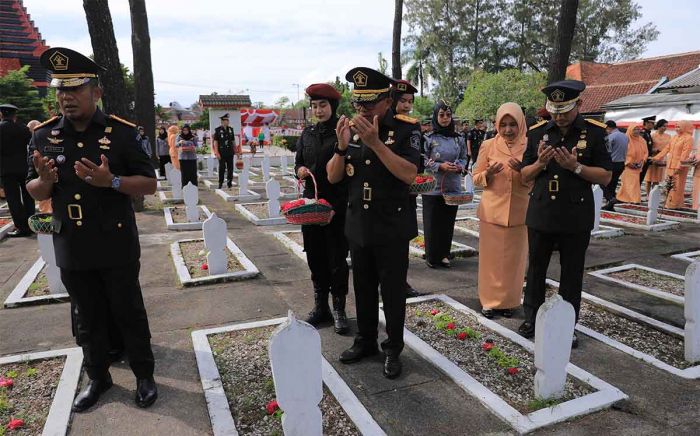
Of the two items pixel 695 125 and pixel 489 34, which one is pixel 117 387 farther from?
pixel 489 34

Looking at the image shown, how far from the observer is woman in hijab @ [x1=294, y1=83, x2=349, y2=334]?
397cm

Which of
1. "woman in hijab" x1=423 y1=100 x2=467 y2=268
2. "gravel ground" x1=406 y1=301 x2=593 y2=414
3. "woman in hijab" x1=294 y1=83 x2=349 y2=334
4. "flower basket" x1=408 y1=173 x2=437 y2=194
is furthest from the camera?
"woman in hijab" x1=423 y1=100 x2=467 y2=268

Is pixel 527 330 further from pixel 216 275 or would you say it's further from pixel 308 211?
pixel 216 275

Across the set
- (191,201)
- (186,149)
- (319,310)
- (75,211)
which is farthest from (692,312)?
(186,149)

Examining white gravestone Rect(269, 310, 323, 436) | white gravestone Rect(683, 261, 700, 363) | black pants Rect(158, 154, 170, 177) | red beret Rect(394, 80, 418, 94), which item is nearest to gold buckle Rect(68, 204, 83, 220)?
white gravestone Rect(269, 310, 323, 436)

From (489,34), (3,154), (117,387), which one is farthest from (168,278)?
(489,34)

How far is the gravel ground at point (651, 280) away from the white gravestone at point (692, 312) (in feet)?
6.31

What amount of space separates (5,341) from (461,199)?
4.91 m

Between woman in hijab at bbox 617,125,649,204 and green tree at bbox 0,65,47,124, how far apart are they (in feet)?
73.6

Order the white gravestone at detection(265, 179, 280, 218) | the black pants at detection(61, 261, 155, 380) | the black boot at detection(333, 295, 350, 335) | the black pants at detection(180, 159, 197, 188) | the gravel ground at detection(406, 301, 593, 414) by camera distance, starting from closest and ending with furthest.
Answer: the black pants at detection(61, 261, 155, 380) → the gravel ground at detection(406, 301, 593, 414) → the black boot at detection(333, 295, 350, 335) → the white gravestone at detection(265, 179, 280, 218) → the black pants at detection(180, 159, 197, 188)

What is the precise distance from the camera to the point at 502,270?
4633 millimetres

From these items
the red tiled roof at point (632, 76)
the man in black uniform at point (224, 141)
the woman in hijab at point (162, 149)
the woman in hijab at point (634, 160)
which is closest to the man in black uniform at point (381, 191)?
the woman in hijab at point (634, 160)

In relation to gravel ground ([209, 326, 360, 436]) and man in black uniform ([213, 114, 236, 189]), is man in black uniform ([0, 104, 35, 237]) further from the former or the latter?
gravel ground ([209, 326, 360, 436])

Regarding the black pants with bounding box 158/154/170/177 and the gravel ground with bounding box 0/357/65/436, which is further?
the black pants with bounding box 158/154/170/177
